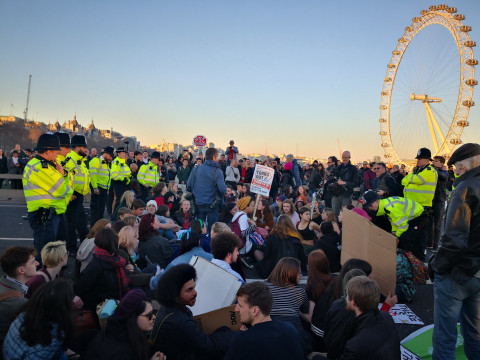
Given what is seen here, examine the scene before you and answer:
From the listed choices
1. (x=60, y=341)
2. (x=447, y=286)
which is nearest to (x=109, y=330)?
(x=60, y=341)

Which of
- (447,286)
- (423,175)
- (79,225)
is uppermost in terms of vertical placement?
(423,175)

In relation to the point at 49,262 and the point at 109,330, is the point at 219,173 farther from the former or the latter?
the point at 109,330

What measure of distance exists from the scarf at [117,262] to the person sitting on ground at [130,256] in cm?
31

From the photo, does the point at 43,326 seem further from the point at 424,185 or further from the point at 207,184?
the point at 424,185

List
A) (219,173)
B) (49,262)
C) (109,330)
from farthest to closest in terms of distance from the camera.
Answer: (219,173), (49,262), (109,330)

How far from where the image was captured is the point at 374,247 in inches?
191

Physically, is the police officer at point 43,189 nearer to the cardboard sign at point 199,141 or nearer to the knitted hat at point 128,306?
the knitted hat at point 128,306

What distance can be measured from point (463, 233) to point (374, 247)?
6.25ft

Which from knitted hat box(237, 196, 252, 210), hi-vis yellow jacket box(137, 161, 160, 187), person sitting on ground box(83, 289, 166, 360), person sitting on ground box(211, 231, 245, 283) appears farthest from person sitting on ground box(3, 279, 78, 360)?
hi-vis yellow jacket box(137, 161, 160, 187)

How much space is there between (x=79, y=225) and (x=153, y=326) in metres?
4.83

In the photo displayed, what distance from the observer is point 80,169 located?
6977 millimetres

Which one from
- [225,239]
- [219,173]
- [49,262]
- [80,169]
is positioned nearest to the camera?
[49,262]

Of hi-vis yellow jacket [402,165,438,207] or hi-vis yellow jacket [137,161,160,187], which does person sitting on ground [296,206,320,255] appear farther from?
hi-vis yellow jacket [137,161,160,187]

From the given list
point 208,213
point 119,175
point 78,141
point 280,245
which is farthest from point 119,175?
point 280,245
